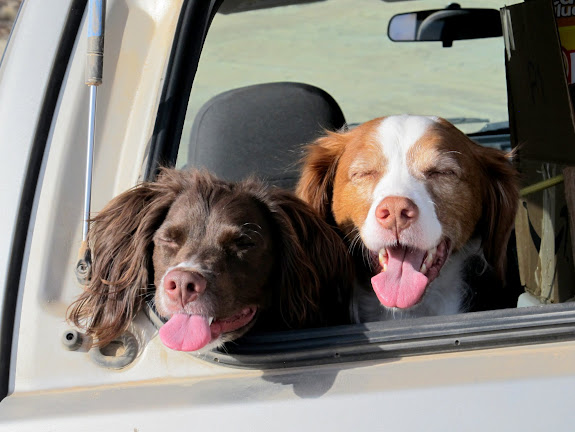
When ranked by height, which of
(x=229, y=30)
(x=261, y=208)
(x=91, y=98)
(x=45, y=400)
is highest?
(x=229, y=30)

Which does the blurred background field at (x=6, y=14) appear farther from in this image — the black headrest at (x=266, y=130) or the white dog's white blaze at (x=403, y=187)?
the white dog's white blaze at (x=403, y=187)

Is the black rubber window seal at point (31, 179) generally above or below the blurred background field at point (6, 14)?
below

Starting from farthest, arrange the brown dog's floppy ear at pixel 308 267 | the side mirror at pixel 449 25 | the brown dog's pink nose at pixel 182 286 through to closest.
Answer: the side mirror at pixel 449 25
the brown dog's floppy ear at pixel 308 267
the brown dog's pink nose at pixel 182 286

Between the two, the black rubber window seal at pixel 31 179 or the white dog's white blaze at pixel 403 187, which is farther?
the white dog's white blaze at pixel 403 187

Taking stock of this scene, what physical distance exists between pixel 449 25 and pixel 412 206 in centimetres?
207

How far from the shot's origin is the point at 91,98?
1.98m

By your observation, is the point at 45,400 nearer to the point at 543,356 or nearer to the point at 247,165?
→ the point at 543,356

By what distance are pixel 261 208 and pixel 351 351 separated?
2.59 feet

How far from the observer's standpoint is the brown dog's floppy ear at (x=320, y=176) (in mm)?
2953

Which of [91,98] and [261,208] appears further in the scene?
[261,208]

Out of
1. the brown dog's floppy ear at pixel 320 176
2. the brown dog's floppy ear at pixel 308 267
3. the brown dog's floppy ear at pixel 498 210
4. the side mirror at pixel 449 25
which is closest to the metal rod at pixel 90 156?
Answer: the brown dog's floppy ear at pixel 308 267

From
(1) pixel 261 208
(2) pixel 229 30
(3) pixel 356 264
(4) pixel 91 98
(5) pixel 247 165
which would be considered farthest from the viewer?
(2) pixel 229 30

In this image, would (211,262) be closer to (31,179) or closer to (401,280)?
(31,179)

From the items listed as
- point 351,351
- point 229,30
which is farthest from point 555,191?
point 229,30
